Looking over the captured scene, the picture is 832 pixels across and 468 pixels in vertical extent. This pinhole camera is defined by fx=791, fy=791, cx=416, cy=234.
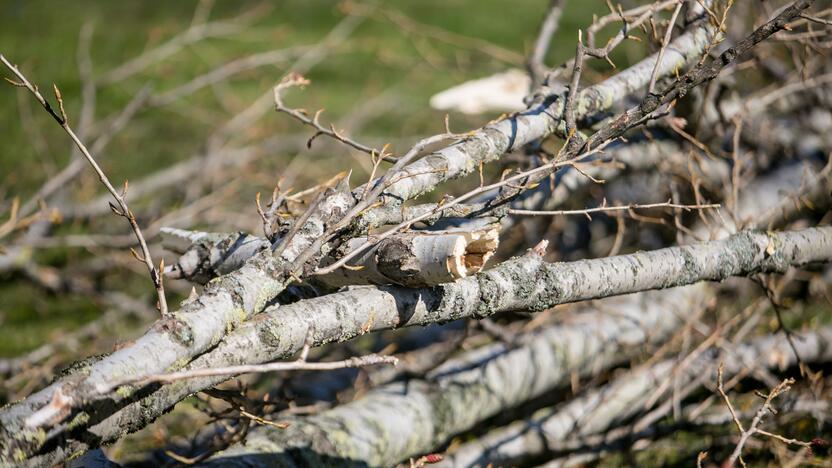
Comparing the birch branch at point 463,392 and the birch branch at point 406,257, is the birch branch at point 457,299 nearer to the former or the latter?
the birch branch at point 406,257

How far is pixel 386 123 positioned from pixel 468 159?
6.28 m

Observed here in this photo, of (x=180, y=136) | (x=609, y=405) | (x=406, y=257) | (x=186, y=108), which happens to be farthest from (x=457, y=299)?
(x=186, y=108)

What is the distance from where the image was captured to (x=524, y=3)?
13086mm

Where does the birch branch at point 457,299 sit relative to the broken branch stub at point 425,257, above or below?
below

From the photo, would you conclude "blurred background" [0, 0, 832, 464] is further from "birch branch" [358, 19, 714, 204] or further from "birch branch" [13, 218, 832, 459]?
"birch branch" [13, 218, 832, 459]

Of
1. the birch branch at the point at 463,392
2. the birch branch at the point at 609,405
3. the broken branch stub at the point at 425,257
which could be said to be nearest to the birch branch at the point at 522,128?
the broken branch stub at the point at 425,257

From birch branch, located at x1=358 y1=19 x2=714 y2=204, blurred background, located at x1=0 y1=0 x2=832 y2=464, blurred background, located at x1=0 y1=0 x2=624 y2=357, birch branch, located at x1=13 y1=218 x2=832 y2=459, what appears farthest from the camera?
blurred background, located at x1=0 y1=0 x2=624 y2=357

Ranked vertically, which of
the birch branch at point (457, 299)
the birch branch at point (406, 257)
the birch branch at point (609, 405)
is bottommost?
the birch branch at point (609, 405)

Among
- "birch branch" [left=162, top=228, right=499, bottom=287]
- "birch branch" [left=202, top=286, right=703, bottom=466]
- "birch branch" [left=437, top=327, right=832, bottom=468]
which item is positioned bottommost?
"birch branch" [left=437, top=327, right=832, bottom=468]

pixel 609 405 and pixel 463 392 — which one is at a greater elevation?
pixel 463 392

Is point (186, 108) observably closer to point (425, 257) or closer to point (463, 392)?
point (463, 392)

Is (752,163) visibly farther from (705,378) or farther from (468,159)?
(468,159)

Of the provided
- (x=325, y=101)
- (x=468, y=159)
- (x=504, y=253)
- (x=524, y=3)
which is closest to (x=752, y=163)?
(x=504, y=253)

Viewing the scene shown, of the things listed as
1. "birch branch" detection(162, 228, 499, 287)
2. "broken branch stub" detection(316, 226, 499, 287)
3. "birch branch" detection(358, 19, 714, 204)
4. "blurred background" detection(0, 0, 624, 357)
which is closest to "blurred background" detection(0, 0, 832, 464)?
"blurred background" detection(0, 0, 624, 357)
